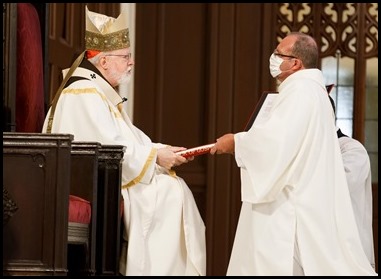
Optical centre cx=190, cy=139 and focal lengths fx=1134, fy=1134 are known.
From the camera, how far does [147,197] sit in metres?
6.19

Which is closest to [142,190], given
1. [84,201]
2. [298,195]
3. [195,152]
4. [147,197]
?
[147,197]

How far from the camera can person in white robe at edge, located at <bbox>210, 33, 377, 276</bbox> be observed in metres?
5.82

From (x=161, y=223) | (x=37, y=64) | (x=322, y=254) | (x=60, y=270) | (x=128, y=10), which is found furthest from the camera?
(x=128, y=10)

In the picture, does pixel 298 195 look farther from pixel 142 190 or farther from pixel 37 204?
pixel 37 204

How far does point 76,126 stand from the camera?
6.26m

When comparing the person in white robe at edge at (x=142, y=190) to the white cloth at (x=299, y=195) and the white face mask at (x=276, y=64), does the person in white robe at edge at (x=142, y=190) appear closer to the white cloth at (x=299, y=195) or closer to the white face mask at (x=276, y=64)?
the white cloth at (x=299, y=195)

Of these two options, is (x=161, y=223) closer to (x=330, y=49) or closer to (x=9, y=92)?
(x=9, y=92)

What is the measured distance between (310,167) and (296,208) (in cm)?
22

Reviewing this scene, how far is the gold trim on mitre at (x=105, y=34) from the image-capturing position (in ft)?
21.4

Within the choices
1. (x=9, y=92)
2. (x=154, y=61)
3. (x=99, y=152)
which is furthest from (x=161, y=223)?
(x=154, y=61)

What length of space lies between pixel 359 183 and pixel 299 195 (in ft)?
3.09

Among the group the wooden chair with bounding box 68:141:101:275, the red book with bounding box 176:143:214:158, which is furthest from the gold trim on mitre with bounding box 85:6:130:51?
the wooden chair with bounding box 68:141:101:275

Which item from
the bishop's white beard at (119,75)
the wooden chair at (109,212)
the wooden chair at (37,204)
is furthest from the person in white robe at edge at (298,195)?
the wooden chair at (37,204)

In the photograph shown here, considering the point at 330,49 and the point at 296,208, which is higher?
the point at 330,49
